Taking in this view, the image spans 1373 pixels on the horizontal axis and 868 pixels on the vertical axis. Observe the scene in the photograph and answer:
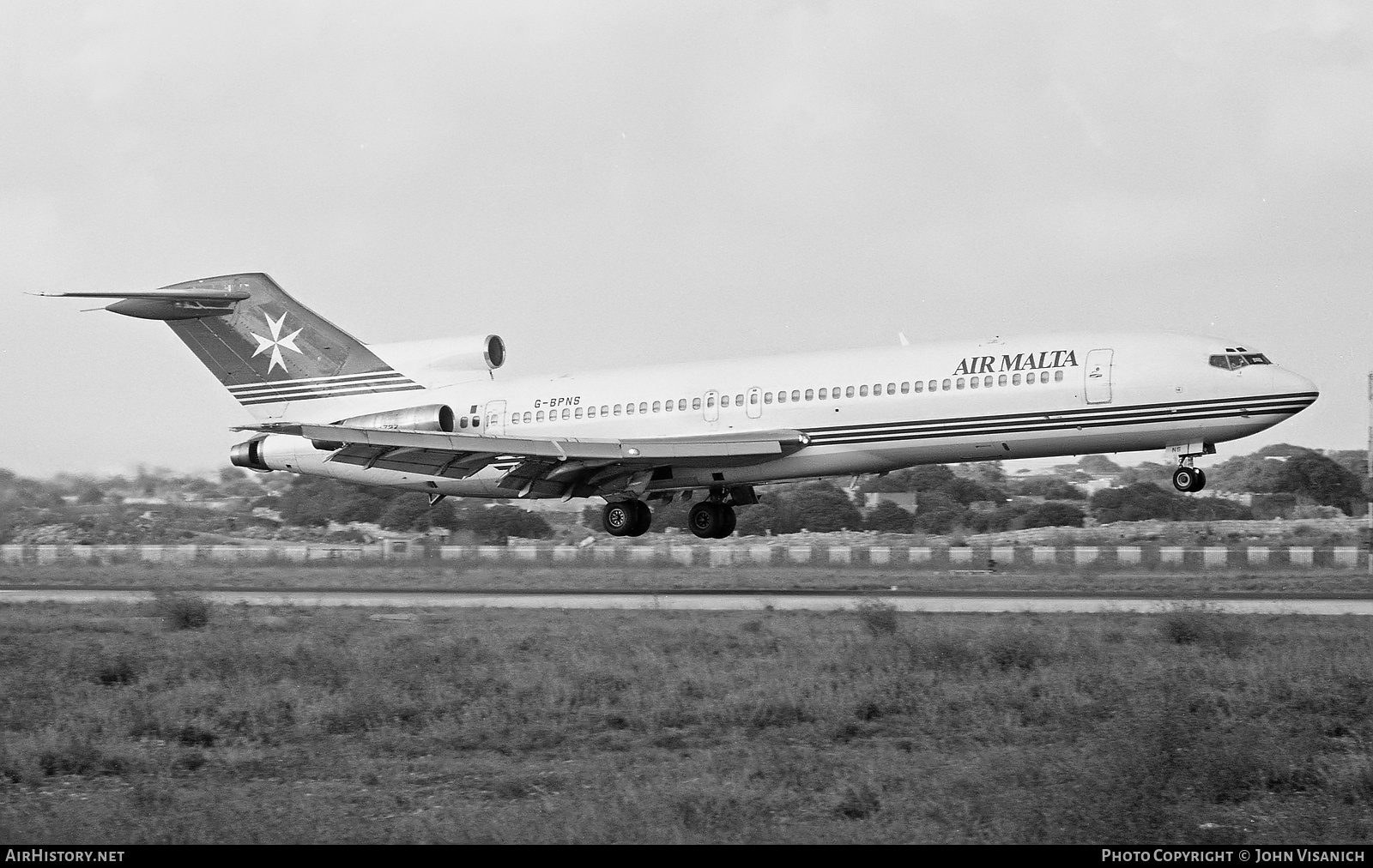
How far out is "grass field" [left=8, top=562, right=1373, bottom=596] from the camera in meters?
27.8

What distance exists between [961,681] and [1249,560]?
21.7m

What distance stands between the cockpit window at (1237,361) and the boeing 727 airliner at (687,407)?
36mm

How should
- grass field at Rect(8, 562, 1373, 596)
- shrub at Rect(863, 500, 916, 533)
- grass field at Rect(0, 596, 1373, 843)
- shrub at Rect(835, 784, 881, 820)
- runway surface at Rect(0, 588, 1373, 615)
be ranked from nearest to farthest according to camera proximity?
grass field at Rect(0, 596, 1373, 843) < shrub at Rect(835, 784, 881, 820) < runway surface at Rect(0, 588, 1373, 615) < grass field at Rect(8, 562, 1373, 596) < shrub at Rect(863, 500, 916, 533)

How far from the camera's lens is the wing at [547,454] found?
2816 cm

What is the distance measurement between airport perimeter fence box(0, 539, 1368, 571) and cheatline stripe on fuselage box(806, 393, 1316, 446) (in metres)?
6.95

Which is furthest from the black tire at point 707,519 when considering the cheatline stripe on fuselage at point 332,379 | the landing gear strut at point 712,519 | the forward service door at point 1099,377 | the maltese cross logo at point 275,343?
the maltese cross logo at point 275,343

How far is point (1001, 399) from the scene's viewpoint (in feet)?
85.8

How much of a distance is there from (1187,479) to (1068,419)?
7.82 ft

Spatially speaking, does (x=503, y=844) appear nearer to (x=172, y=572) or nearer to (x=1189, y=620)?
(x=1189, y=620)

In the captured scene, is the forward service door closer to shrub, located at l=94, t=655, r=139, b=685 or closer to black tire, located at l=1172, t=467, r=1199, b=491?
black tire, located at l=1172, t=467, r=1199, b=491

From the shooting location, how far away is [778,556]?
37594mm

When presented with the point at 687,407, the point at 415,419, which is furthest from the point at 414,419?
the point at 687,407

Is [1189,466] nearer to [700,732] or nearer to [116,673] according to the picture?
[700,732]

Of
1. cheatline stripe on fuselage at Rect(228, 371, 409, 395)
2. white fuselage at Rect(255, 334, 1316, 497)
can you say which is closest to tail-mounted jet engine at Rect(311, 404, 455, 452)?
white fuselage at Rect(255, 334, 1316, 497)
